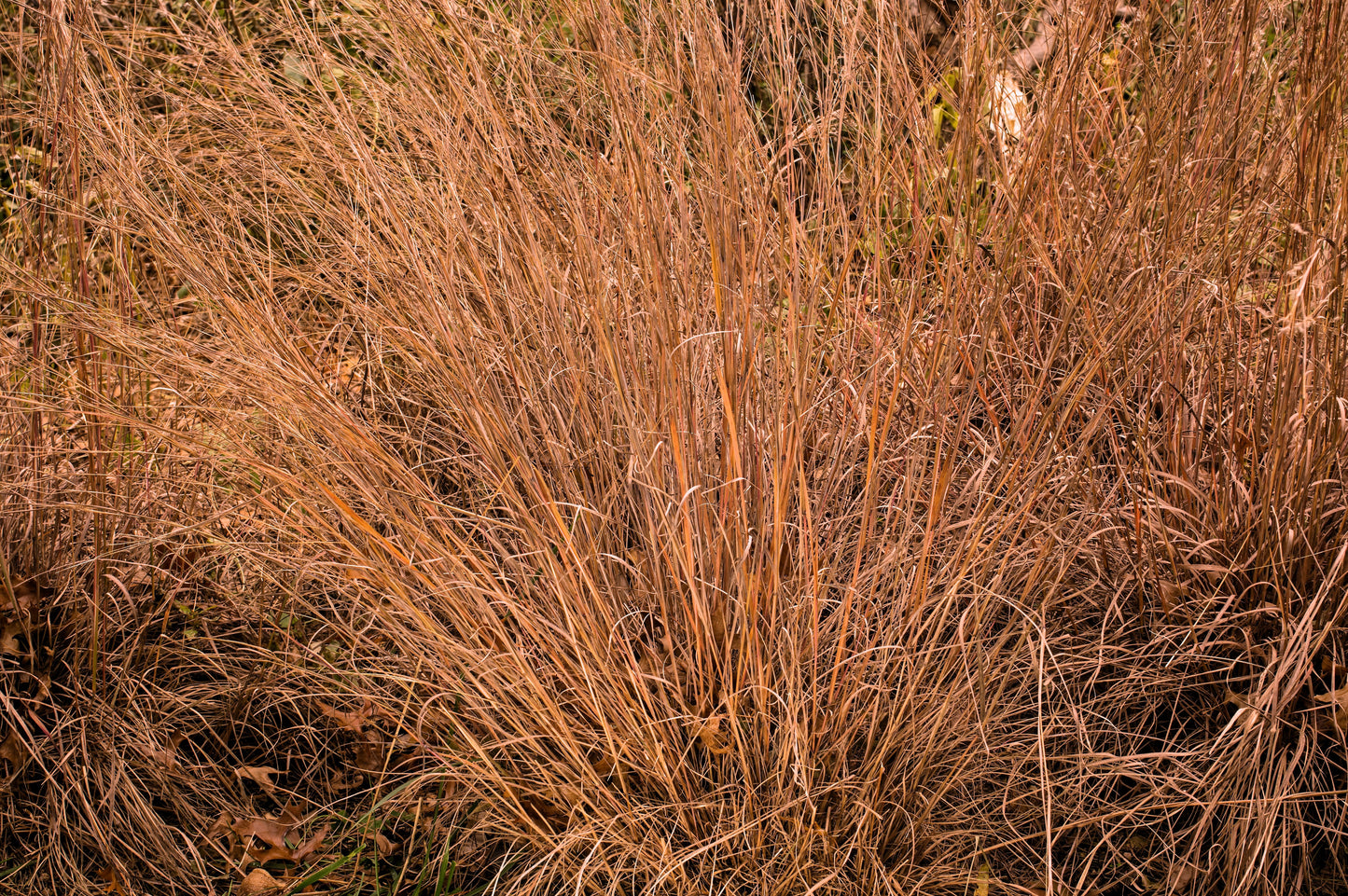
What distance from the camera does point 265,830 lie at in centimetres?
170

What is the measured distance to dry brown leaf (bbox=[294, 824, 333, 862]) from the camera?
1678 millimetres

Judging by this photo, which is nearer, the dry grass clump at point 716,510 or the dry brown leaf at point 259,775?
the dry grass clump at point 716,510

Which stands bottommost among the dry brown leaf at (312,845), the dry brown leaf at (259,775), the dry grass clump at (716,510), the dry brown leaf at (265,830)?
the dry brown leaf at (312,845)

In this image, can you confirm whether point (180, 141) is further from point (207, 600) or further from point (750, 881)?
point (750, 881)

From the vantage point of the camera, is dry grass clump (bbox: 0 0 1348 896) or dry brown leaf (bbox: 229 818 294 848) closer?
dry grass clump (bbox: 0 0 1348 896)

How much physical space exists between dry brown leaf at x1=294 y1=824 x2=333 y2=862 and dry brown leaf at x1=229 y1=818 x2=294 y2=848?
0.03m

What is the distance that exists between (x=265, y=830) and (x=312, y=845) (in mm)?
79

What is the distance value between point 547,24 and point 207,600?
146cm

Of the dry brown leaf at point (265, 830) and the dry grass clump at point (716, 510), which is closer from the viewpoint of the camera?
the dry grass clump at point (716, 510)

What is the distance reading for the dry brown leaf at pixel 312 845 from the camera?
1678mm

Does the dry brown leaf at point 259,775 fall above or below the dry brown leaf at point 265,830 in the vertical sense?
above

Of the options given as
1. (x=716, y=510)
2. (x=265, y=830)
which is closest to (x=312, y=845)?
(x=265, y=830)

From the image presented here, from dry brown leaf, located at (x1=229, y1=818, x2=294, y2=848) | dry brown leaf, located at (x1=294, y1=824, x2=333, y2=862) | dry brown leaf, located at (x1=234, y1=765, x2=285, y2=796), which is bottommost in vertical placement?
dry brown leaf, located at (x1=294, y1=824, x2=333, y2=862)

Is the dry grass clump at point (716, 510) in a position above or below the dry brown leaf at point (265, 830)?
above
